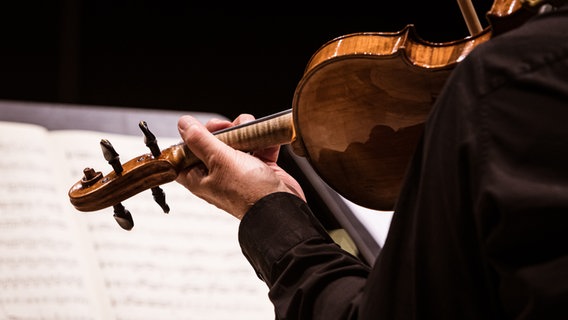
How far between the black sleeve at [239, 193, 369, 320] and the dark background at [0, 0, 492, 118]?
64.0 inches

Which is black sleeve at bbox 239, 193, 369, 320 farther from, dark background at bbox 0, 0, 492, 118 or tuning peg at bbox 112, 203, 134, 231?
dark background at bbox 0, 0, 492, 118

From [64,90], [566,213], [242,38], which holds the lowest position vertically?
[64,90]

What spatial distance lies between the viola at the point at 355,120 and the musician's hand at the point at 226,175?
0.04 metres

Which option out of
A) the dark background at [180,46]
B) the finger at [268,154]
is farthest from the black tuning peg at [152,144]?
the dark background at [180,46]

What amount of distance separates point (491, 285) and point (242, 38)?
200cm

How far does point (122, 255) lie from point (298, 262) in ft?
1.70

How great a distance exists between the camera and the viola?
85cm

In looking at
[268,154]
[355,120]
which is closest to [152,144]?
[268,154]

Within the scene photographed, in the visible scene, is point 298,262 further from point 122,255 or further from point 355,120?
point 122,255

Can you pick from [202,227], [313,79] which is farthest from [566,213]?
[202,227]

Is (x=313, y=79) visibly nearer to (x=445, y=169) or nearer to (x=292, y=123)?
(x=292, y=123)

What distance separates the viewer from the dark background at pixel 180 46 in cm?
241

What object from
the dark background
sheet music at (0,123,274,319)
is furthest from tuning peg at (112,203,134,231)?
the dark background

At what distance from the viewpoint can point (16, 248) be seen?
117cm
